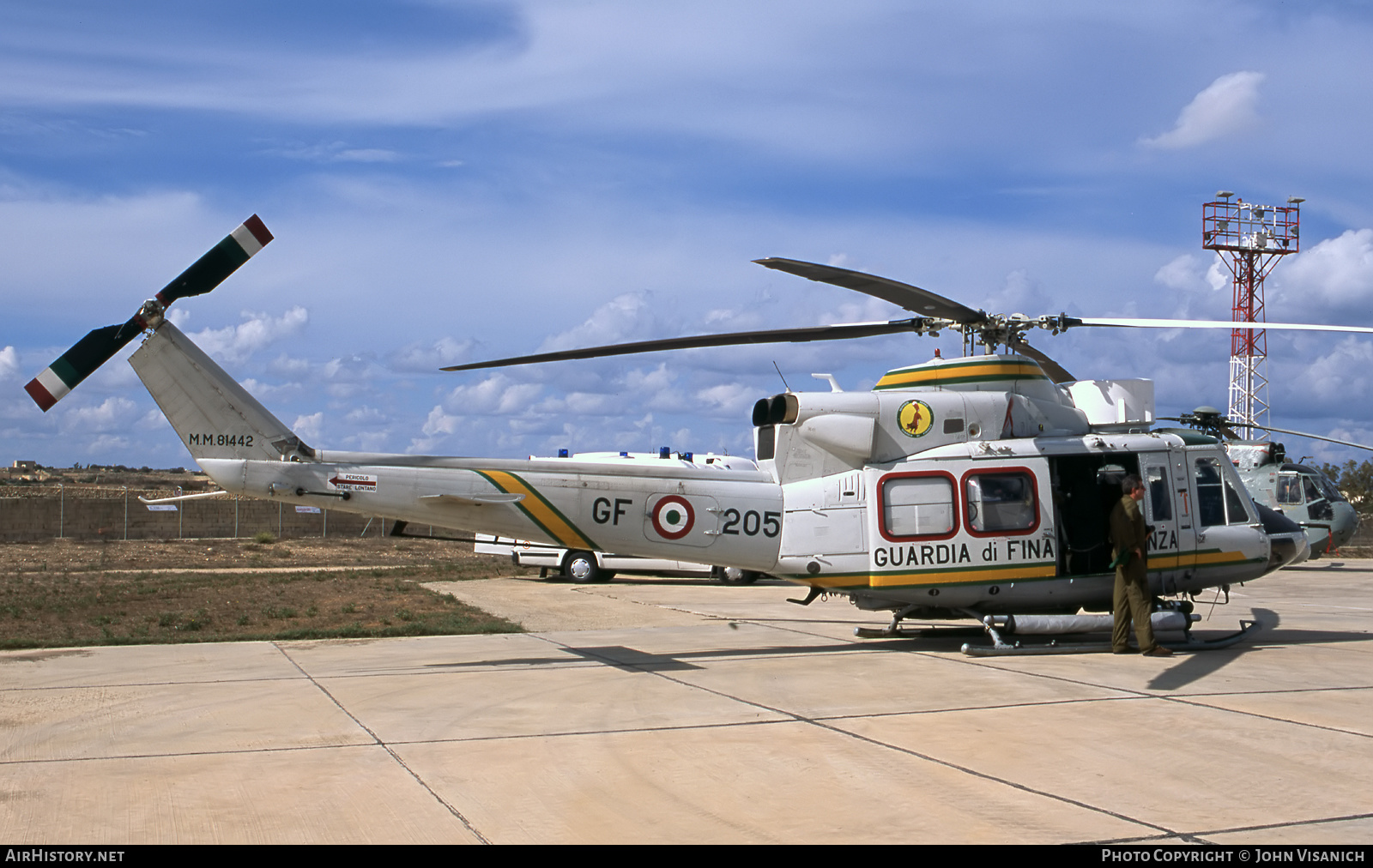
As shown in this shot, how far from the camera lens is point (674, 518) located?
11422mm

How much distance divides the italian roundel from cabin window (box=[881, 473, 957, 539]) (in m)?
2.03

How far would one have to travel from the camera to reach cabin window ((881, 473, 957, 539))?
11.2 m

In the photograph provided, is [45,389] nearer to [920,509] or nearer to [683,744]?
[683,744]

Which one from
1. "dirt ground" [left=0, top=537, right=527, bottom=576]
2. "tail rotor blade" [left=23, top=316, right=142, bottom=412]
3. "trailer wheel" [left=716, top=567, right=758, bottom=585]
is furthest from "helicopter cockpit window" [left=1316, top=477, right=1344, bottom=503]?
"tail rotor blade" [left=23, top=316, right=142, bottom=412]

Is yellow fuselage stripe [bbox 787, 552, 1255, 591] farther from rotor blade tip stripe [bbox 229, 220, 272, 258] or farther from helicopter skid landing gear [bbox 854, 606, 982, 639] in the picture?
rotor blade tip stripe [bbox 229, 220, 272, 258]

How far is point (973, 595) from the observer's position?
11336mm

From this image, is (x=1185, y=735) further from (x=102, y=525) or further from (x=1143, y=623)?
(x=102, y=525)

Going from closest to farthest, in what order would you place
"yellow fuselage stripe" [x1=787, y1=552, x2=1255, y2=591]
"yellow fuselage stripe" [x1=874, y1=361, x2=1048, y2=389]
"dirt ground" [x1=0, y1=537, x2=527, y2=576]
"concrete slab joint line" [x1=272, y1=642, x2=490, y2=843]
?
1. "concrete slab joint line" [x1=272, y1=642, x2=490, y2=843]
2. "yellow fuselage stripe" [x1=787, y1=552, x2=1255, y2=591]
3. "yellow fuselage stripe" [x1=874, y1=361, x2=1048, y2=389]
4. "dirt ground" [x1=0, y1=537, x2=527, y2=576]

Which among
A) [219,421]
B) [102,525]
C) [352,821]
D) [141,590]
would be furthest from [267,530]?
[352,821]

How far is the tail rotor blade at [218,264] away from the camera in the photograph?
9906 millimetres

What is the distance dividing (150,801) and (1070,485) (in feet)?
29.8

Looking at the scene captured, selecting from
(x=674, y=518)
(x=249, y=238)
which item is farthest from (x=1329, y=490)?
(x=249, y=238)

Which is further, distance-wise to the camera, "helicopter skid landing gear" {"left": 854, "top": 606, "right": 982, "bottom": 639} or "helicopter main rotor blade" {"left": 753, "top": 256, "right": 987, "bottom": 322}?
"helicopter skid landing gear" {"left": 854, "top": 606, "right": 982, "bottom": 639}

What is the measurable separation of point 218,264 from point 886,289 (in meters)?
6.10
